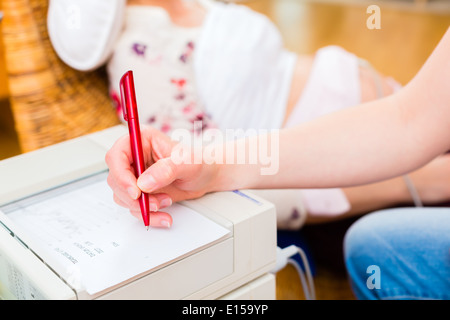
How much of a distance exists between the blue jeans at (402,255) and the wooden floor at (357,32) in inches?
46.3

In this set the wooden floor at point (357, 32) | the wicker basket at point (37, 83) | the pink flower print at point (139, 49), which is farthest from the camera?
the wooden floor at point (357, 32)

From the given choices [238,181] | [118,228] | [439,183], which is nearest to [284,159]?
[238,181]

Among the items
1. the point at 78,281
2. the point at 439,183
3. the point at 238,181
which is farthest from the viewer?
the point at 439,183

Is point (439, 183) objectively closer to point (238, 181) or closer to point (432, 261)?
point (432, 261)

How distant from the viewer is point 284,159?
66cm

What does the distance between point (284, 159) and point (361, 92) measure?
0.60m

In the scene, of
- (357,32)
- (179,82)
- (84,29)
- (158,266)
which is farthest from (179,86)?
(357,32)

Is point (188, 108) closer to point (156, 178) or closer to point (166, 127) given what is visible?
point (166, 127)

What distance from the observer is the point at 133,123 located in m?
0.53

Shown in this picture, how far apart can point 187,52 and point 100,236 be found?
2.15 feet

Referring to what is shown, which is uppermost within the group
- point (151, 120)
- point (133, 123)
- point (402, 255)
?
point (133, 123)

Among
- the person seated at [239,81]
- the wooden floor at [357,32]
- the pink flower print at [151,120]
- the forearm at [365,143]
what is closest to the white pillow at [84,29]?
the person seated at [239,81]

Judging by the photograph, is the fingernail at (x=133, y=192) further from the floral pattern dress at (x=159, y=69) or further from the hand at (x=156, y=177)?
the floral pattern dress at (x=159, y=69)

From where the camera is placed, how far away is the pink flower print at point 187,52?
3.65 feet
